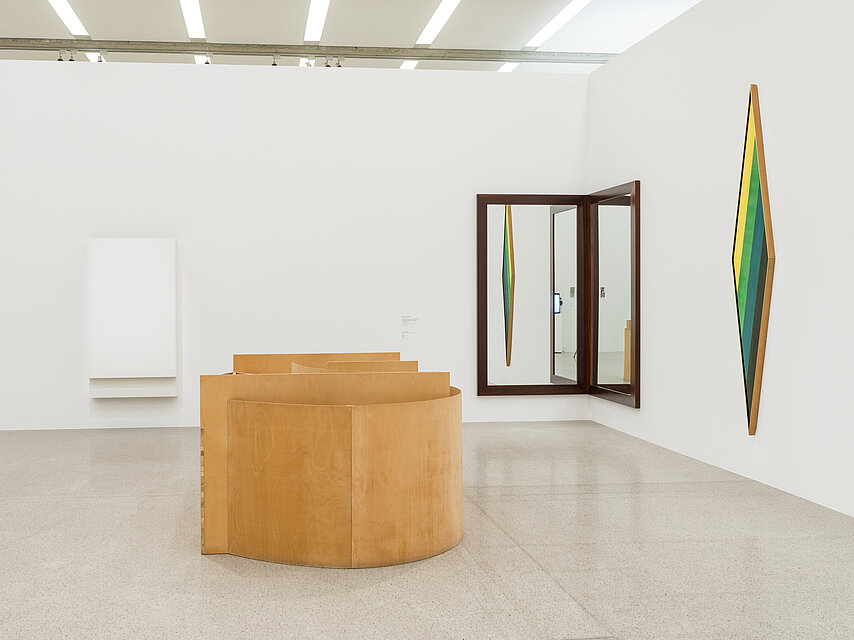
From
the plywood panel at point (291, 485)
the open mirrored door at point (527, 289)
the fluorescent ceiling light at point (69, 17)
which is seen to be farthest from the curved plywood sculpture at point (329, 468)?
the fluorescent ceiling light at point (69, 17)

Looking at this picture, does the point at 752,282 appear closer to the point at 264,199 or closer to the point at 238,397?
the point at 238,397

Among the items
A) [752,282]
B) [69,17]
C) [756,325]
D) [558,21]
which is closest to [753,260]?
[752,282]

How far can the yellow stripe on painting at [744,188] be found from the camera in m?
5.74

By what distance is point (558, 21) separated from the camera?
9.67m

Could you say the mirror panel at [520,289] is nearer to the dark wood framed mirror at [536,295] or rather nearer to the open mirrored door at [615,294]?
the dark wood framed mirror at [536,295]

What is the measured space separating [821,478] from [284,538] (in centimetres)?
316

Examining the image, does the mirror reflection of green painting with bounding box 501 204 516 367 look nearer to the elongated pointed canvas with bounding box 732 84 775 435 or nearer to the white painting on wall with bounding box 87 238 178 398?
the elongated pointed canvas with bounding box 732 84 775 435

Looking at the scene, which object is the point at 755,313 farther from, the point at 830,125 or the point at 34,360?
the point at 34,360

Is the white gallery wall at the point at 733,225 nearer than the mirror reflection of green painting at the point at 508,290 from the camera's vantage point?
Yes

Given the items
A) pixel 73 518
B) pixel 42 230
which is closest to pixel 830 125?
pixel 73 518

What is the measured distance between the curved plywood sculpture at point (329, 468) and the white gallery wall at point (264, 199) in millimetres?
4338

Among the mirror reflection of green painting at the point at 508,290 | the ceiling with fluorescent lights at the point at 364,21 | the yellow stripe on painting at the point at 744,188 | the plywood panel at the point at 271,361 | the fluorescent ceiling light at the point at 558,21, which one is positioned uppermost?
the ceiling with fluorescent lights at the point at 364,21

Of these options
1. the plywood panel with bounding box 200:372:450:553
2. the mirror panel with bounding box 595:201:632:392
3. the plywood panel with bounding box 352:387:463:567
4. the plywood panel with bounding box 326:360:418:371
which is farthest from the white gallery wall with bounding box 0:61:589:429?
the plywood panel with bounding box 352:387:463:567

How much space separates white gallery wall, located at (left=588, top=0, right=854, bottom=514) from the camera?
497cm
